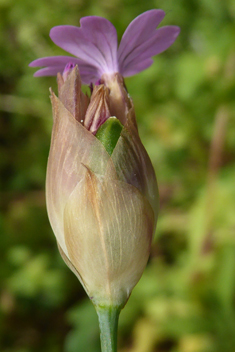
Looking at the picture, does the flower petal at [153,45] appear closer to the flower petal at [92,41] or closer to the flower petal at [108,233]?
the flower petal at [92,41]

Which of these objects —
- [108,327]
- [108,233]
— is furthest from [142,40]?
[108,327]

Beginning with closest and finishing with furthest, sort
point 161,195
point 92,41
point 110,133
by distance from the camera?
point 110,133 → point 92,41 → point 161,195

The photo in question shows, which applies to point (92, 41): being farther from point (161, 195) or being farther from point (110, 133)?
point (161, 195)

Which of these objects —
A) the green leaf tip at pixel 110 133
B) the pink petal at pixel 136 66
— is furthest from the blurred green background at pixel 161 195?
the green leaf tip at pixel 110 133

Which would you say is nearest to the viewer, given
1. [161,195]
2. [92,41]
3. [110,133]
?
[110,133]

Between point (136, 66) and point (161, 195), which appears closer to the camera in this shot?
point (136, 66)

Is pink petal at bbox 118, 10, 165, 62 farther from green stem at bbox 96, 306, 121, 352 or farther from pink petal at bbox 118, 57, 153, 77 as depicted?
green stem at bbox 96, 306, 121, 352
